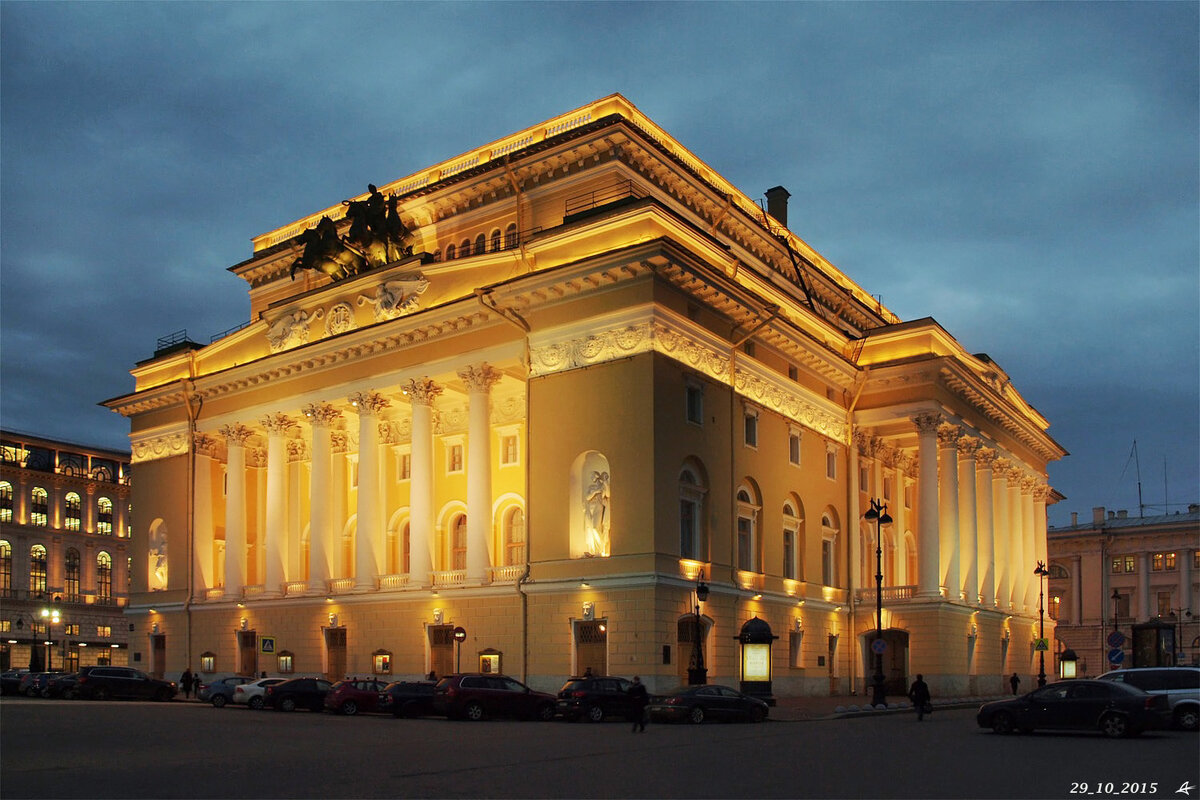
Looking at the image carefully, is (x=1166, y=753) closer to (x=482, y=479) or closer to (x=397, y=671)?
(x=482, y=479)

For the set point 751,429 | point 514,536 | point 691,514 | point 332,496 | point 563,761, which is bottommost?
point 563,761

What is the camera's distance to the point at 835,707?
37.8 m

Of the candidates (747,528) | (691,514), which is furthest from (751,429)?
(691,514)

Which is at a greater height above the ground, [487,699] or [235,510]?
[235,510]

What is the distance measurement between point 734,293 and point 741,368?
321 cm

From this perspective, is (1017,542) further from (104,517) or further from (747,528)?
(104,517)

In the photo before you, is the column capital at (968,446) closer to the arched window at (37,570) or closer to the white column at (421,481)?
the white column at (421,481)

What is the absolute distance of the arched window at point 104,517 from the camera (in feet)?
335

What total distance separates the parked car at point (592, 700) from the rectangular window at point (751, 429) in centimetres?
1403

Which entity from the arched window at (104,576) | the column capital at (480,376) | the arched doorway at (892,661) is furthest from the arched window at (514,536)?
the arched window at (104,576)

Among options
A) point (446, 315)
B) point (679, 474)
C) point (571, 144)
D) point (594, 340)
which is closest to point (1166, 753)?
point (679, 474)

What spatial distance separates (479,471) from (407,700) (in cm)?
1050

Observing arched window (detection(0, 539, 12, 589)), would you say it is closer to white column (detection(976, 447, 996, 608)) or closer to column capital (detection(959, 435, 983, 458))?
white column (detection(976, 447, 996, 608))

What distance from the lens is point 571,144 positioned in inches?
1789
